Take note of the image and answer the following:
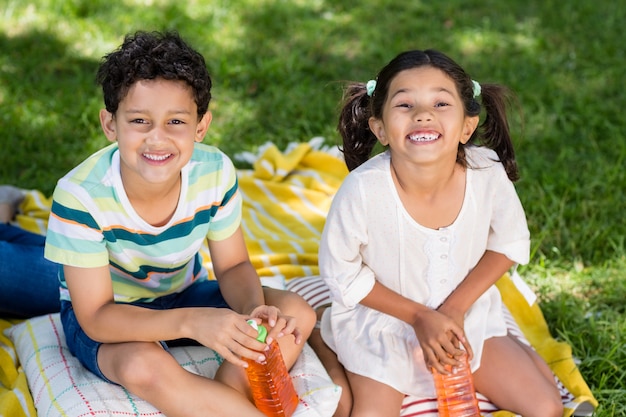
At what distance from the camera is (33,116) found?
4445mm

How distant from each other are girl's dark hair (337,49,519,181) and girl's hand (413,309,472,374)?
1.65 ft

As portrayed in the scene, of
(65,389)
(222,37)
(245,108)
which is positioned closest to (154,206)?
(65,389)

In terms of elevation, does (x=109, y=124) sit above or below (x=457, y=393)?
above

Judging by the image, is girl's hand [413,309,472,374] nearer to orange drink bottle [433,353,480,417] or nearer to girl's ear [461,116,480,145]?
orange drink bottle [433,353,480,417]

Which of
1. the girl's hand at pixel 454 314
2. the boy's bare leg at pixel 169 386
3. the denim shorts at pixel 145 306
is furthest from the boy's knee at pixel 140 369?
the girl's hand at pixel 454 314

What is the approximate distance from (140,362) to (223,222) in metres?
0.51

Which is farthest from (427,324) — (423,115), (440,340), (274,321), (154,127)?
(154,127)

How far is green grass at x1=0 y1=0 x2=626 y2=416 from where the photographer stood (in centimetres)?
350

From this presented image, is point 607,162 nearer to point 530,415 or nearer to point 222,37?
point 530,415

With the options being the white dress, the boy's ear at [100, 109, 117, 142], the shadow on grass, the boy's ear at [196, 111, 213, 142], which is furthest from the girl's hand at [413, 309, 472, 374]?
the shadow on grass

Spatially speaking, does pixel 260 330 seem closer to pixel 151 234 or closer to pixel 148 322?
pixel 148 322

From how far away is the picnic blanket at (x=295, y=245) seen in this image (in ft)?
8.90

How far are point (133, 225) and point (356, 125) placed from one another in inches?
30.5

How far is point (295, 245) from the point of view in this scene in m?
3.53
